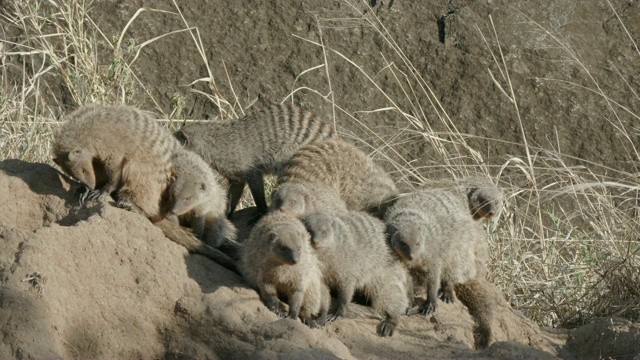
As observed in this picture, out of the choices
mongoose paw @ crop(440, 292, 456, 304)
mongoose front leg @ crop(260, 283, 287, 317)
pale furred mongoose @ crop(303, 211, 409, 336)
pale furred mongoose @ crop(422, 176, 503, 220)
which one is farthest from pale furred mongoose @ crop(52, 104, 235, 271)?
pale furred mongoose @ crop(422, 176, 503, 220)

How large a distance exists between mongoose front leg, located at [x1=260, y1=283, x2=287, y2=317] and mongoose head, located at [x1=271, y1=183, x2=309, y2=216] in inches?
20.4

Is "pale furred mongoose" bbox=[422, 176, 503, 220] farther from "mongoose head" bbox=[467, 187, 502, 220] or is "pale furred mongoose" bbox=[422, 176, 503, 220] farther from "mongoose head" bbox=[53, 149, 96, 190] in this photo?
"mongoose head" bbox=[53, 149, 96, 190]

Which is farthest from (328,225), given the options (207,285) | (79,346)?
(79,346)

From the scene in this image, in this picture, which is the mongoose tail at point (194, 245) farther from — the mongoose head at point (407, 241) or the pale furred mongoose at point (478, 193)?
the pale furred mongoose at point (478, 193)

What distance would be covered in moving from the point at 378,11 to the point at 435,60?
470 mm

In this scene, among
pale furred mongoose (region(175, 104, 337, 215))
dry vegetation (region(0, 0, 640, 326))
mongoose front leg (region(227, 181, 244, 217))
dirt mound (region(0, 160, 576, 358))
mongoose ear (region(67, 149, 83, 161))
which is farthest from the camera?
mongoose front leg (region(227, 181, 244, 217))

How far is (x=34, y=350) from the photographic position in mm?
3410

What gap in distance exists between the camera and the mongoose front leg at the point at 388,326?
4215mm

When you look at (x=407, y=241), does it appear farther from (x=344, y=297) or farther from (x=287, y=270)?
(x=287, y=270)

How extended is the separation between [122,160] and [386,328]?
120 cm

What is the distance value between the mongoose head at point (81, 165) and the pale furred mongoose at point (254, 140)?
159cm

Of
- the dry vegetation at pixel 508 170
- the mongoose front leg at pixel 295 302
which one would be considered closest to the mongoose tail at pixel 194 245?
the mongoose front leg at pixel 295 302

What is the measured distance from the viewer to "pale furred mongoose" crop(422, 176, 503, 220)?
5176 mm

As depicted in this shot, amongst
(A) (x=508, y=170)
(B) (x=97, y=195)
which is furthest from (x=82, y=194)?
(A) (x=508, y=170)
